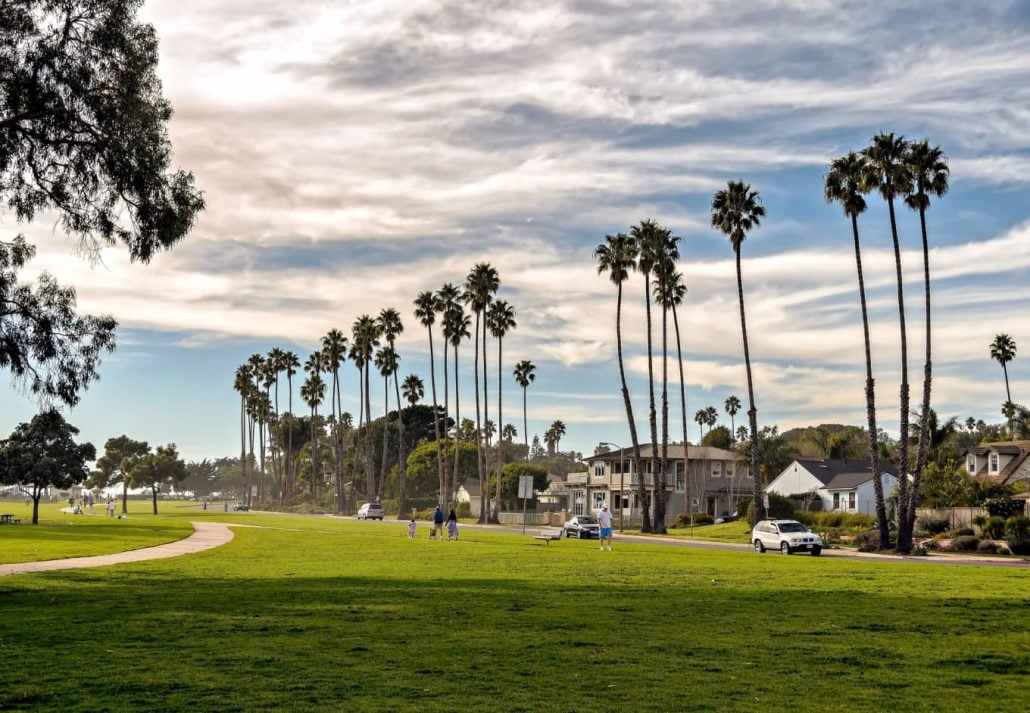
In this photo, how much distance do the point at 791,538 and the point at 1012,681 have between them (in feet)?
115

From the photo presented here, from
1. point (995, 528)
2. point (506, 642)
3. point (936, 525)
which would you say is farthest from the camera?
point (936, 525)

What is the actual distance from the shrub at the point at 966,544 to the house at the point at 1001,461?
2506 cm

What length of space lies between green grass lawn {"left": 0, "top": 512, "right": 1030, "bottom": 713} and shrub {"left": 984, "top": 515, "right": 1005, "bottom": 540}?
26.4 m

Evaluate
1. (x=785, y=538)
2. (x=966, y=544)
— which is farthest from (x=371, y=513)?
(x=966, y=544)

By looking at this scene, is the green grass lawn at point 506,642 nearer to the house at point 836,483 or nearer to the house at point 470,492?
the house at point 836,483

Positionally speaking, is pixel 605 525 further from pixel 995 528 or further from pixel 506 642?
pixel 506 642

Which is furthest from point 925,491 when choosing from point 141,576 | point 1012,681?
point 1012,681

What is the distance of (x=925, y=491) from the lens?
6391cm

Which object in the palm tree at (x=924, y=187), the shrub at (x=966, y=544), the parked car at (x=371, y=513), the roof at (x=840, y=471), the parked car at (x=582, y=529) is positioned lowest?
the parked car at (x=371, y=513)

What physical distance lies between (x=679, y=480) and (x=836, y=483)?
1757 centimetres

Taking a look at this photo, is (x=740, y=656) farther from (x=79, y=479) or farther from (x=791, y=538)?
(x=79, y=479)

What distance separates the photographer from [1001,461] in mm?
76688

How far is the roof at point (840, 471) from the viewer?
89.9 m

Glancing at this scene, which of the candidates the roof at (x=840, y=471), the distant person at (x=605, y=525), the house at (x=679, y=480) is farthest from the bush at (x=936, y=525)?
the house at (x=679, y=480)
